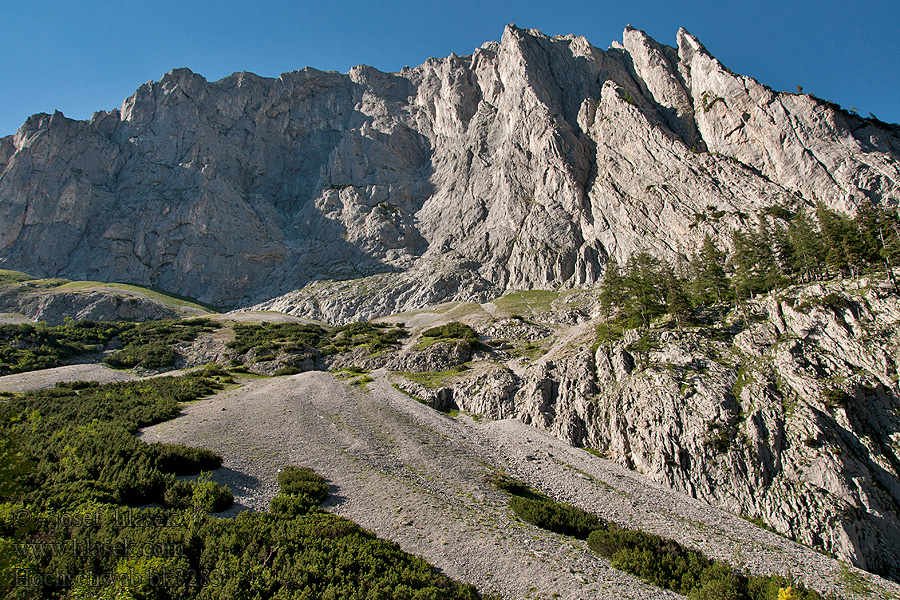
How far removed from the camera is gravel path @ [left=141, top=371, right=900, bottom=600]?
61.6 feet

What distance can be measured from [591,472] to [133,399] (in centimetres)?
4362

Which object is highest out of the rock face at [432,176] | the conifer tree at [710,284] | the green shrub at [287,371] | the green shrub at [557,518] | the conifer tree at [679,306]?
the rock face at [432,176]

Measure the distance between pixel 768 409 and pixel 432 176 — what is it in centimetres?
15506

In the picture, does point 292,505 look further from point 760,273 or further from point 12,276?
point 12,276

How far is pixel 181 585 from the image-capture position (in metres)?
13.1

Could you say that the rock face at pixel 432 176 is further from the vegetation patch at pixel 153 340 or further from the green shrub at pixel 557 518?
the green shrub at pixel 557 518

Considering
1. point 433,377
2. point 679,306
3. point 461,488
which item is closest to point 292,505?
point 461,488

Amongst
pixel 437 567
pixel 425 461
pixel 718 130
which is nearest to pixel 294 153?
pixel 718 130

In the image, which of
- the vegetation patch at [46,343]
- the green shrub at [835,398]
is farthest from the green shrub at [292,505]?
the vegetation patch at [46,343]

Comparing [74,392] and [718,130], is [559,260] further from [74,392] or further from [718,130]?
[74,392]

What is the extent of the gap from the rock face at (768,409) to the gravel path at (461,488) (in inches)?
110

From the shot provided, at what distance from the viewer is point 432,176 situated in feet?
569

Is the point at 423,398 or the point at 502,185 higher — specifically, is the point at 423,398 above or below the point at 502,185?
below

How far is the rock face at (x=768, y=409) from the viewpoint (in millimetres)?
29250
